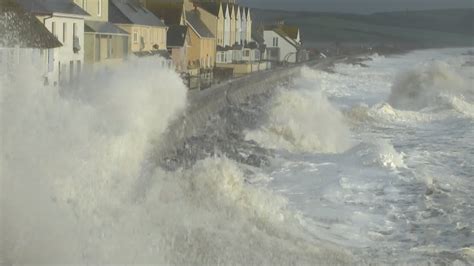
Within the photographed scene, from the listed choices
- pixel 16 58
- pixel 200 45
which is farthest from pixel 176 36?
pixel 16 58

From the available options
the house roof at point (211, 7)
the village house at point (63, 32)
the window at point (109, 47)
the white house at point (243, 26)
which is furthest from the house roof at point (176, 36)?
the white house at point (243, 26)

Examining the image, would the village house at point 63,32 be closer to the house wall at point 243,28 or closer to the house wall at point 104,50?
the house wall at point 104,50

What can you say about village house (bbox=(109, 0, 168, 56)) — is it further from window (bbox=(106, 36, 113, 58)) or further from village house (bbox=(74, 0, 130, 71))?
window (bbox=(106, 36, 113, 58))

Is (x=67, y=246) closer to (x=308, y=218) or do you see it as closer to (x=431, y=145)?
(x=308, y=218)

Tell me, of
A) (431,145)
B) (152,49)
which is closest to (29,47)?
(431,145)

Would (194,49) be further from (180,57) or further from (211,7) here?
(211,7)

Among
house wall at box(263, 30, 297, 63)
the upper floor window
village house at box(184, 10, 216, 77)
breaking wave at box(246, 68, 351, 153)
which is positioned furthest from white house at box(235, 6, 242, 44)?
breaking wave at box(246, 68, 351, 153)
